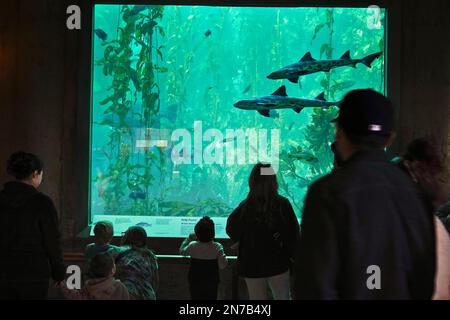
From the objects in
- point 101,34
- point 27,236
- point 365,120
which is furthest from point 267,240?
point 101,34

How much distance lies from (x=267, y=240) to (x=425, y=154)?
190 cm

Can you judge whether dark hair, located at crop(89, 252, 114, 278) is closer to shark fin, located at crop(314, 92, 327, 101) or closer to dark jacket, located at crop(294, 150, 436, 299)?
dark jacket, located at crop(294, 150, 436, 299)

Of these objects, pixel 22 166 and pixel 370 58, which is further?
pixel 370 58

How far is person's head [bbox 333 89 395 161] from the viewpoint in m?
2.00

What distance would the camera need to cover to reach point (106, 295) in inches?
154

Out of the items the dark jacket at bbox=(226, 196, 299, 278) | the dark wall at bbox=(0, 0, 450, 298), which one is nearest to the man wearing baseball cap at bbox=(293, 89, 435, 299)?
the dark jacket at bbox=(226, 196, 299, 278)

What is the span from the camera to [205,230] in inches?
201

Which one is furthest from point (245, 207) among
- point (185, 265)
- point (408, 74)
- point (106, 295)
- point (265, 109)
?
point (408, 74)

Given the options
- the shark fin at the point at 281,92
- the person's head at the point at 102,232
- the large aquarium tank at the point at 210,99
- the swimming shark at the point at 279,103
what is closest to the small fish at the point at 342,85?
the large aquarium tank at the point at 210,99

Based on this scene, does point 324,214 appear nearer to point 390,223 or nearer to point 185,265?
point 390,223

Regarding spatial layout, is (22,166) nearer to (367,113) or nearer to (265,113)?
(367,113)

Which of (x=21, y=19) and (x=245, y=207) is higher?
(x=21, y=19)

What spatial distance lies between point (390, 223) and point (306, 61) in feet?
18.0

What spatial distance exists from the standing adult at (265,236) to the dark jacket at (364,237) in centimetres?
267
